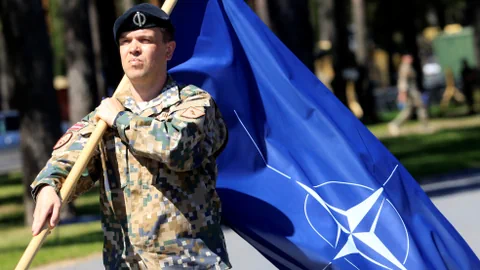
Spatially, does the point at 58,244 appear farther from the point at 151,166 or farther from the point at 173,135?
the point at 173,135

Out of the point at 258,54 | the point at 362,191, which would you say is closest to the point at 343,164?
the point at 362,191

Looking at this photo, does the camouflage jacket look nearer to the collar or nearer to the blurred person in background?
the collar

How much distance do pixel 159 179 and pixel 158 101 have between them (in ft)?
0.96

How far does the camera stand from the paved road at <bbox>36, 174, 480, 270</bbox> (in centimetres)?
1005

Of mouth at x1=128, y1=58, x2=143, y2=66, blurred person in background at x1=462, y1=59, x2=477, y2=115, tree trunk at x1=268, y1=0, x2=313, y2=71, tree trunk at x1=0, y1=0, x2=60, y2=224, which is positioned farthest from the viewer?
blurred person in background at x1=462, y1=59, x2=477, y2=115

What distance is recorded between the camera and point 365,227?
5.21 metres

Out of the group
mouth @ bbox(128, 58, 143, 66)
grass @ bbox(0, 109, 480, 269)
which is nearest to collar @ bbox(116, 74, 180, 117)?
mouth @ bbox(128, 58, 143, 66)

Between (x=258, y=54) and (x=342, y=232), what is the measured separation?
0.95 metres

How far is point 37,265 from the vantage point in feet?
35.9

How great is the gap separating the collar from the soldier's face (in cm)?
7

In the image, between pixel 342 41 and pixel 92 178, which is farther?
pixel 342 41

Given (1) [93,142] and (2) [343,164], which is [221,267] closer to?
(1) [93,142]

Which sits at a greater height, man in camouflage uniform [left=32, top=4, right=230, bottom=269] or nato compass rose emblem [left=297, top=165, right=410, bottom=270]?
man in camouflage uniform [left=32, top=4, right=230, bottom=269]

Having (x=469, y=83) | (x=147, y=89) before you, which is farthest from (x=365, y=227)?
(x=469, y=83)
